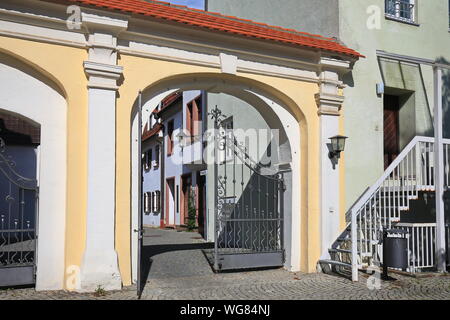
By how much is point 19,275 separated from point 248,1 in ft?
33.1

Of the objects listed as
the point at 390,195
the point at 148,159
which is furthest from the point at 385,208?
the point at 148,159

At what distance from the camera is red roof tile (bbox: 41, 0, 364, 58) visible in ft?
24.2

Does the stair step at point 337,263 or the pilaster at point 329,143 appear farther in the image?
the pilaster at point 329,143

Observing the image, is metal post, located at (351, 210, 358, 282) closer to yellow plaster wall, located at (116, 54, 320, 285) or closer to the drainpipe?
yellow plaster wall, located at (116, 54, 320, 285)

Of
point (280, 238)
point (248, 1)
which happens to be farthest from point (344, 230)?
point (248, 1)

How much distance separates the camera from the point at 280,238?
9484 millimetres

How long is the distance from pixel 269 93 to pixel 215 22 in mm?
1679

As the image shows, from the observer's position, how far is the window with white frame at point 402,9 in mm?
10805

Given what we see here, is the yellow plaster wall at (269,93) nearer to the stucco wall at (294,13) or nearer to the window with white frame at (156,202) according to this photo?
the stucco wall at (294,13)

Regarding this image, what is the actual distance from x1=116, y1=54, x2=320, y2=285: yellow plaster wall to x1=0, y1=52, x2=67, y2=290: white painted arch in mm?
844

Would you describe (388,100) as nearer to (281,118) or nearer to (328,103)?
(328,103)

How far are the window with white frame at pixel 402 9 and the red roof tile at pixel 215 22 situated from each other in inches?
80.7

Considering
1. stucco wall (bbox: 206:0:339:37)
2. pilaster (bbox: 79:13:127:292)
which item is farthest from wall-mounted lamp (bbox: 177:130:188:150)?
pilaster (bbox: 79:13:127:292)

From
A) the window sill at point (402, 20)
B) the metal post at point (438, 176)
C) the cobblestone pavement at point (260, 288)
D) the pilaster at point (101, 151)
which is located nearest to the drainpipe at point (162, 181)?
the cobblestone pavement at point (260, 288)
